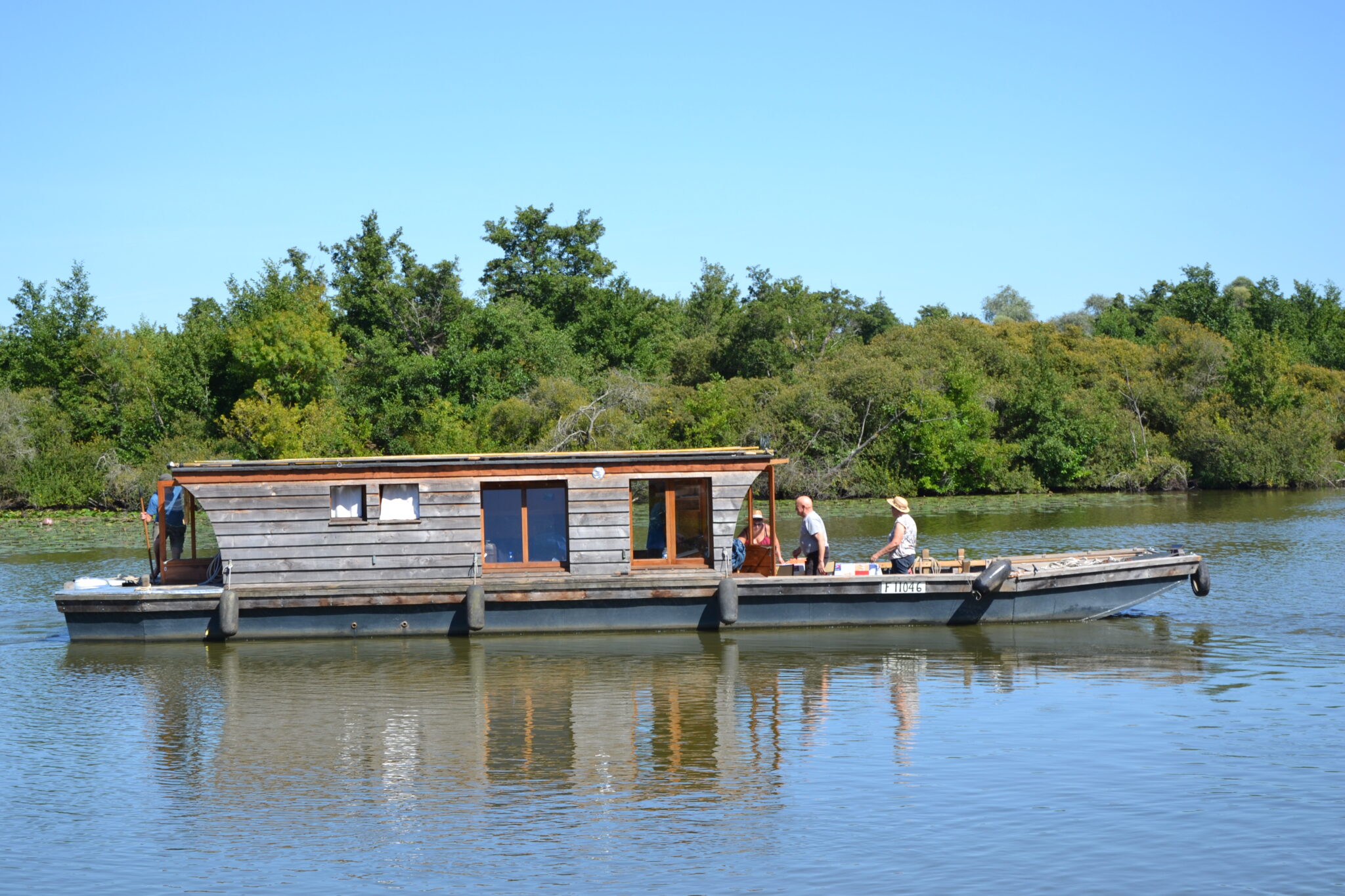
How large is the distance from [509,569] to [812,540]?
177 inches

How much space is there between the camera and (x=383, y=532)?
18078mm

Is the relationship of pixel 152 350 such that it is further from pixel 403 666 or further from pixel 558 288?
pixel 403 666

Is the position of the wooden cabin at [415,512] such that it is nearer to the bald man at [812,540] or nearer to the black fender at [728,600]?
the black fender at [728,600]

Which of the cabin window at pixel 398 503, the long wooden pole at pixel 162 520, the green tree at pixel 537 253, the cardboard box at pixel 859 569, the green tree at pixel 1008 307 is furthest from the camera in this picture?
the green tree at pixel 1008 307

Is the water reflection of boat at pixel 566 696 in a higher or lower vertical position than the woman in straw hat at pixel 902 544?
lower

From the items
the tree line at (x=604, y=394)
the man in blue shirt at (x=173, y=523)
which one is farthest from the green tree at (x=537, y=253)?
the man in blue shirt at (x=173, y=523)

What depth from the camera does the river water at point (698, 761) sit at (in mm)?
8914

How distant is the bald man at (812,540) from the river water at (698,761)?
965 mm

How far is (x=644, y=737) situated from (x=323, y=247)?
49.5m

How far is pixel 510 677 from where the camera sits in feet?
51.3

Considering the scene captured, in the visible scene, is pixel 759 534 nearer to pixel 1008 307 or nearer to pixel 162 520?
pixel 162 520

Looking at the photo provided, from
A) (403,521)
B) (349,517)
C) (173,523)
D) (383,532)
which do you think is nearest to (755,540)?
(403,521)

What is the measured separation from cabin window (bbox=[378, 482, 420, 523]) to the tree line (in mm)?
25026

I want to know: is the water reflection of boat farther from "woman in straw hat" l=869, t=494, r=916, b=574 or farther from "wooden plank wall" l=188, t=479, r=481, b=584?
"wooden plank wall" l=188, t=479, r=481, b=584
